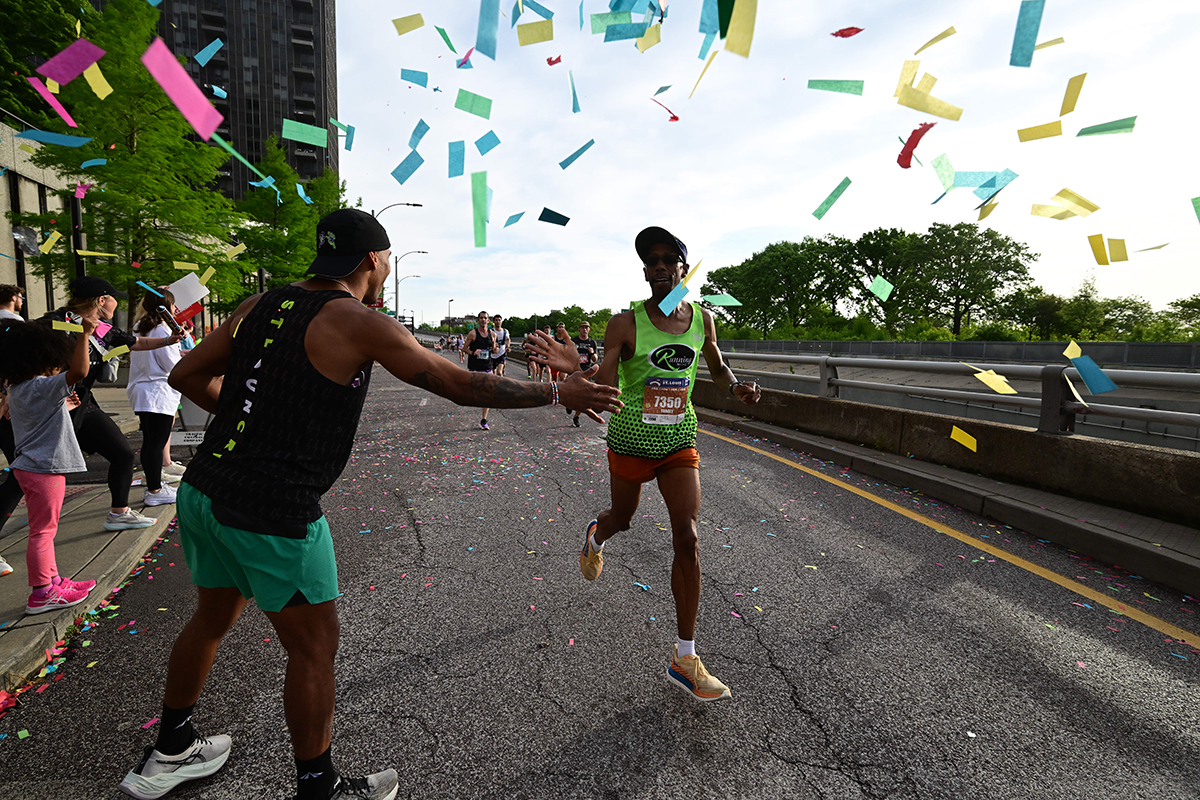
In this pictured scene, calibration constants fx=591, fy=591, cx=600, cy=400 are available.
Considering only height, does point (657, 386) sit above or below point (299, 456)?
above

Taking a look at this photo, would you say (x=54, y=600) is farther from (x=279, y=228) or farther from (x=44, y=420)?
(x=279, y=228)

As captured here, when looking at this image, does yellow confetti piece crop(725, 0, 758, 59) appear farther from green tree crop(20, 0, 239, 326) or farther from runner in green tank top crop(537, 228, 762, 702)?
green tree crop(20, 0, 239, 326)

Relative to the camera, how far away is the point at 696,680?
2.58m

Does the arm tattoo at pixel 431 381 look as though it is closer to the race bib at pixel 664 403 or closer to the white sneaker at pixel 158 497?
the race bib at pixel 664 403

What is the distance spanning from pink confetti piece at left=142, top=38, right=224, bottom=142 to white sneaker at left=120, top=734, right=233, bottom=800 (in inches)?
81.2

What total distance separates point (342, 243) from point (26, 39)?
46821 millimetres

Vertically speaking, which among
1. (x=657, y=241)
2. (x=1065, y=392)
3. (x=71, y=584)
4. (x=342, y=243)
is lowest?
(x=71, y=584)

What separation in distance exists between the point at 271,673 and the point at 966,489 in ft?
18.6

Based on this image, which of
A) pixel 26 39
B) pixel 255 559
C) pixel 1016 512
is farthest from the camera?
pixel 26 39

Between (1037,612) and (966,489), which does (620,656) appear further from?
Answer: (966,489)

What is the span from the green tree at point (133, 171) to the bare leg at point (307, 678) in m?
19.1

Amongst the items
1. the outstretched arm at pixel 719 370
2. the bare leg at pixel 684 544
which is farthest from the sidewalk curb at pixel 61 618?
the outstretched arm at pixel 719 370

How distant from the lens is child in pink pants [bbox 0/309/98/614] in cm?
327

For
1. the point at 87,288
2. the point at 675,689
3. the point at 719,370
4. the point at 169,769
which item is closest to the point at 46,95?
the point at 87,288
